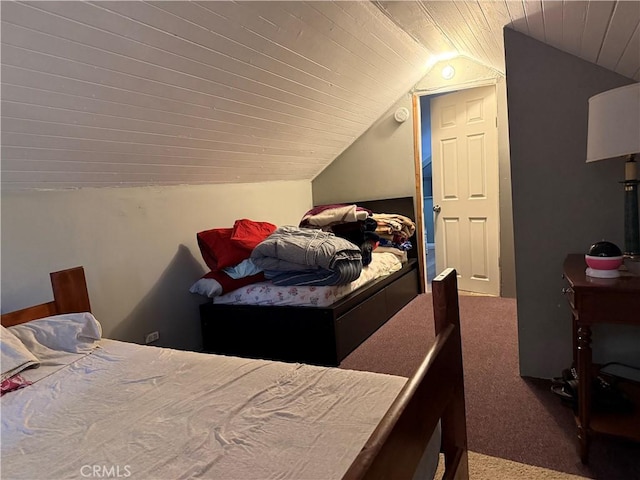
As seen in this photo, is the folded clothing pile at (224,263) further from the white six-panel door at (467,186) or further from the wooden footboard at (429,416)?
the white six-panel door at (467,186)

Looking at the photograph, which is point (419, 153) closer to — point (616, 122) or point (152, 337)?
point (616, 122)

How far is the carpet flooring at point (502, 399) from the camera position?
1.62 meters

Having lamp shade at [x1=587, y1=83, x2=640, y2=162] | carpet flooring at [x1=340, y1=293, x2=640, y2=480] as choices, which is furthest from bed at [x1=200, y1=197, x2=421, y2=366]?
lamp shade at [x1=587, y1=83, x2=640, y2=162]

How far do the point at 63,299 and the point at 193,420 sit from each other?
1.22m

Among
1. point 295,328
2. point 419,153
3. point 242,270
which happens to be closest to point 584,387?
point 295,328

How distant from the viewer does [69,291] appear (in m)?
2.04

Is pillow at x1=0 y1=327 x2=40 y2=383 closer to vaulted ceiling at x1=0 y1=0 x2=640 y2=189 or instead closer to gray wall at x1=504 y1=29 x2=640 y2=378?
vaulted ceiling at x1=0 y1=0 x2=640 y2=189

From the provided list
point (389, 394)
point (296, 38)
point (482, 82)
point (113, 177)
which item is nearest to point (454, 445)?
point (389, 394)

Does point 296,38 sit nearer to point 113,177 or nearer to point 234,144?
point 234,144

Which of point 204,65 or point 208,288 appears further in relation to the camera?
point 208,288

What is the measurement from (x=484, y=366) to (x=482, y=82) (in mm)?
2680

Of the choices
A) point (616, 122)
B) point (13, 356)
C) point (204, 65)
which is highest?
point (204, 65)

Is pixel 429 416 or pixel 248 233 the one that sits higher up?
pixel 248 233

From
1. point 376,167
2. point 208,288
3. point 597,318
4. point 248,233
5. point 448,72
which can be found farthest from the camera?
point 376,167
